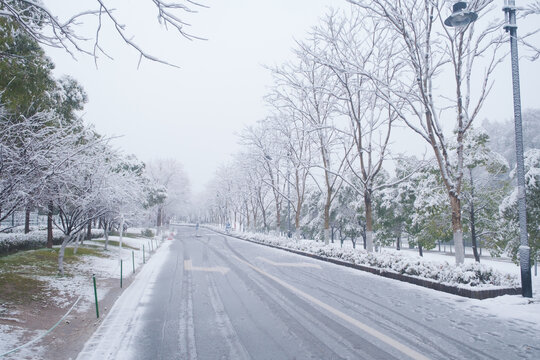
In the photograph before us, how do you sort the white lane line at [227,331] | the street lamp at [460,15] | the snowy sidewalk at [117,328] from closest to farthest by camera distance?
the white lane line at [227,331] → the snowy sidewalk at [117,328] → the street lamp at [460,15]

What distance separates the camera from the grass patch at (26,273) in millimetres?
9000

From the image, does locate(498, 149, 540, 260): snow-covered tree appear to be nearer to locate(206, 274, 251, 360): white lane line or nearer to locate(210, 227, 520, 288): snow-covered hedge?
locate(210, 227, 520, 288): snow-covered hedge

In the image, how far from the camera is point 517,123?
859 cm

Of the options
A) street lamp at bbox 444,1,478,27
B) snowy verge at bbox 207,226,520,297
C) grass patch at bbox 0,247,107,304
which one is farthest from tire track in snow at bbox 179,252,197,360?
street lamp at bbox 444,1,478,27

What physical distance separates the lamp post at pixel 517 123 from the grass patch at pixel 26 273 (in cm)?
1203

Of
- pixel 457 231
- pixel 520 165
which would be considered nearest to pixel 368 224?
pixel 457 231

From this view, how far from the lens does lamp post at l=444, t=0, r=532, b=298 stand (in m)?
8.37

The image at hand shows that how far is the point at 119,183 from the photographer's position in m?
15.1

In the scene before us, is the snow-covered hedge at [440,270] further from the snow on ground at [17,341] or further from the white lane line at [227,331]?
the snow on ground at [17,341]

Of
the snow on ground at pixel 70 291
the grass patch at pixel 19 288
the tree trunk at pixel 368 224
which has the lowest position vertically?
the snow on ground at pixel 70 291

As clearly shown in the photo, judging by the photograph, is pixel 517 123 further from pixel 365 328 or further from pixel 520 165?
pixel 365 328

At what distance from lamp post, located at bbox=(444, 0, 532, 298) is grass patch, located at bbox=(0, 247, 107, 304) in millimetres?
12032

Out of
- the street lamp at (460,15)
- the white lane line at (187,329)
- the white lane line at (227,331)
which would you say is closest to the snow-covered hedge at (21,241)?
the white lane line at (187,329)

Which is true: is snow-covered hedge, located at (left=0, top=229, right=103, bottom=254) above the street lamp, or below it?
below
